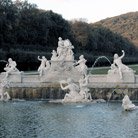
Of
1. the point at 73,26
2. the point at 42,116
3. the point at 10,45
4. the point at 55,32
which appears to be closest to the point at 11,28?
the point at 10,45

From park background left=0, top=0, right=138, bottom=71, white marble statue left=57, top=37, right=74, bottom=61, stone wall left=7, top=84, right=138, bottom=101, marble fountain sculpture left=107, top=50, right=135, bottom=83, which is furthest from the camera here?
park background left=0, top=0, right=138, bottom=71

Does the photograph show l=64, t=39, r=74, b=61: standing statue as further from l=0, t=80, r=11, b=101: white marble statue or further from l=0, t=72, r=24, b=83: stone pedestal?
l=0, t=80, r=11, b=101: white marble statue

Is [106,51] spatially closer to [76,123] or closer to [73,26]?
[73,26]

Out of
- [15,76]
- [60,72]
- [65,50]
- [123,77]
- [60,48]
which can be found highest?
[60,48]

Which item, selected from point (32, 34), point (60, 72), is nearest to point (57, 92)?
point (60, 72)

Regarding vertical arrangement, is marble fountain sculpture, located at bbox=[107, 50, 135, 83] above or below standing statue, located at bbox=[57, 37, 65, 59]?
below

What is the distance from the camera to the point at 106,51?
89188mm

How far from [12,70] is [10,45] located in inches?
1016

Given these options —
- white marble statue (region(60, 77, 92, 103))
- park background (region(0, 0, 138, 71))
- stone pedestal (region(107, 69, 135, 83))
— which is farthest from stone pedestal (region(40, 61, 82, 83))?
park background (region(0, 0, 138, 71))

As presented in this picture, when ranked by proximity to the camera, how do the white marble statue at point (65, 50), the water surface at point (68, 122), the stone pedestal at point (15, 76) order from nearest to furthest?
the water surface at point (68, 122) → the stone pedestal at point (15, 76) → the white marble statue at point (65, 50)

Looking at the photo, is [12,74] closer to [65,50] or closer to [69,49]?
[65,50]

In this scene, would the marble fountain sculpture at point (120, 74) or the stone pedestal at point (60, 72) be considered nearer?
the marble fountain sculpture at point (120, 74)

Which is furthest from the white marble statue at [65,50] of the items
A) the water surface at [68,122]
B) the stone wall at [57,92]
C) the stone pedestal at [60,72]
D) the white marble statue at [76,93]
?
the water surface at [68,122]

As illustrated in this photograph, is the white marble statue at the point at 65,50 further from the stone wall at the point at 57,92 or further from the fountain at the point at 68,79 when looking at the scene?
the stone wall at the point at 57,92
